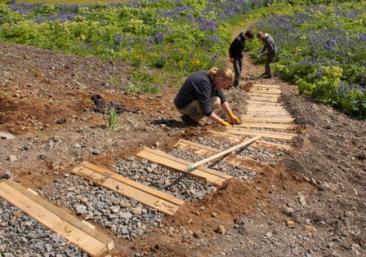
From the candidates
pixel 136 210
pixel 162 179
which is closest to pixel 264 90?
pixel 162 179

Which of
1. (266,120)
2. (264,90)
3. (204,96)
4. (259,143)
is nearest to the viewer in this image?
(259,143)

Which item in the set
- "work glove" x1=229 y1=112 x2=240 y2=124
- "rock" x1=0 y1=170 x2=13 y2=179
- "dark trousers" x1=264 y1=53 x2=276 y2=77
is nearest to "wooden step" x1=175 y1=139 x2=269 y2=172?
"work glove" x1=229 y1=112 x2=240 y2=124

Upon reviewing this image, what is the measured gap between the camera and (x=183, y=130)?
→ 402 inches

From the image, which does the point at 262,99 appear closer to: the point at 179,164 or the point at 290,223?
the point at 179,164

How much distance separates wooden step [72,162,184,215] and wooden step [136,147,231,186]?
740mm

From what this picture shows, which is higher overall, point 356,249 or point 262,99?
point 356,249

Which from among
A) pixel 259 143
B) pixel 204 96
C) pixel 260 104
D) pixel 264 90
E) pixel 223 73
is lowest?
pixel 264 90

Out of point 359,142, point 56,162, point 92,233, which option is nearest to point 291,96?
point 359,142

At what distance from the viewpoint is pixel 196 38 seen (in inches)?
766

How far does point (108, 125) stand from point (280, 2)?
23930 mm

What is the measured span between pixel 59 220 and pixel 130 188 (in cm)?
131

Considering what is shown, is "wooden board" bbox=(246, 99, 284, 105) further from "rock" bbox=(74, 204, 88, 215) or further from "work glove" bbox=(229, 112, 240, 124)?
"rock" bbox=(74, 204, 88, 215)

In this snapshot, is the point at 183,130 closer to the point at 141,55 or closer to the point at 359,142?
the point at 359,142

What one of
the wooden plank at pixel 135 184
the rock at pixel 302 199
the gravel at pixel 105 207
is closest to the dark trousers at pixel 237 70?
the rock at pixel 302 199
